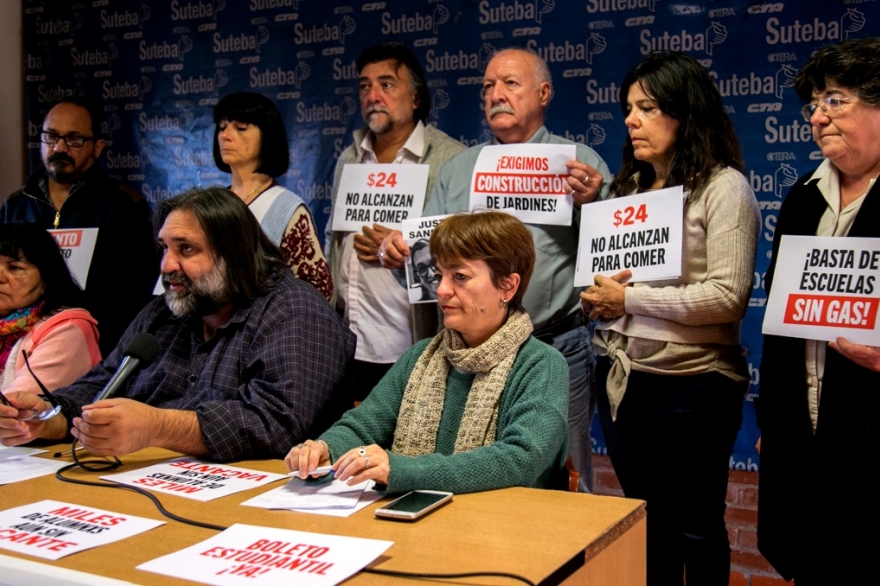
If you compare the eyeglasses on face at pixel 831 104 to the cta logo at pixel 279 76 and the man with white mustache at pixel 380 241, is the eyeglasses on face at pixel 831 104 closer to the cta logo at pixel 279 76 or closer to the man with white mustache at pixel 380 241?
the man with white mustache at pixel 380 241

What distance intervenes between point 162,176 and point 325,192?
125cm

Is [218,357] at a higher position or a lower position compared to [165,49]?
lower

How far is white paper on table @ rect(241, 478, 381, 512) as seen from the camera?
7.11 ft

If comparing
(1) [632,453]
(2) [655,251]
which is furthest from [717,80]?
(1) [632,453]

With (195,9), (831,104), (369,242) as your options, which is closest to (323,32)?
(195,9)

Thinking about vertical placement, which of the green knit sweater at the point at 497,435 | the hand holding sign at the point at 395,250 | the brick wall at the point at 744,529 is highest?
the hand holding sign at the point at 395,250

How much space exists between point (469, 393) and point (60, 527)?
1084 millimetres

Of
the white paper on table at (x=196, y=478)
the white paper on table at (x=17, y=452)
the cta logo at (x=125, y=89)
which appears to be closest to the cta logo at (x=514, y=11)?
the cta logo at (x=125, y=89)

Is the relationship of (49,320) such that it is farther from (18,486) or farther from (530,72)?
(530,72)

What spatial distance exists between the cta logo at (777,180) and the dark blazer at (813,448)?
1442 millimetres

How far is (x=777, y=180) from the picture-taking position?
436 centimetres

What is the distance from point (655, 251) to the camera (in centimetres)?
305

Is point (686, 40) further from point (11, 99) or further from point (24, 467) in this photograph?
point (11, 99)

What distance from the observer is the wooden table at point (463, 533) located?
1.77 metres
